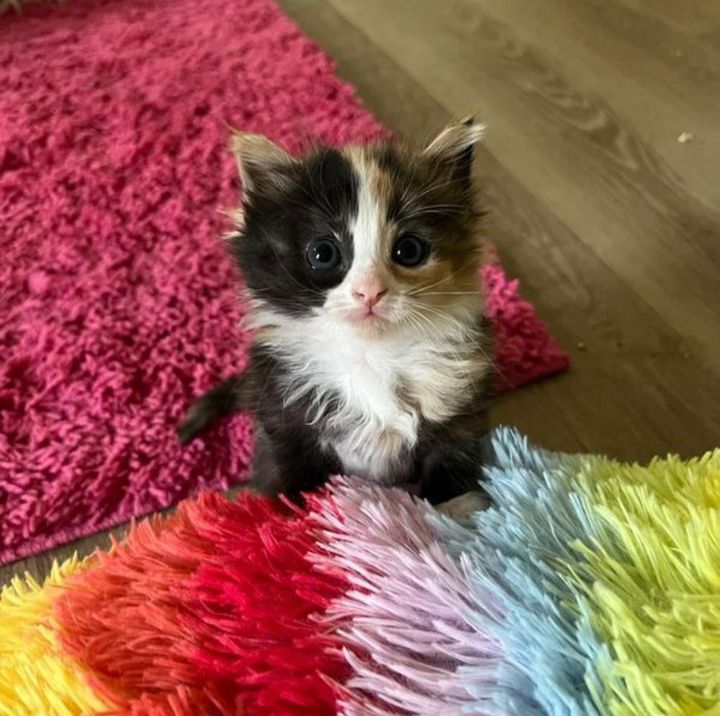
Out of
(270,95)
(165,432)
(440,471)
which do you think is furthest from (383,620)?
(270,95)

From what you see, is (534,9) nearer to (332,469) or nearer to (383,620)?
(332,469)

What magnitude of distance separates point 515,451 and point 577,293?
63cm

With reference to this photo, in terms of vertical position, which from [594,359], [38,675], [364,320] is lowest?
[594,359]

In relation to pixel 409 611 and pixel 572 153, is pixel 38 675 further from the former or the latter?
pixel 572 153

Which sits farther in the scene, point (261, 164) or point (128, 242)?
point (128, 242)

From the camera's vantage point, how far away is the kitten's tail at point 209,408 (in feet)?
3.89

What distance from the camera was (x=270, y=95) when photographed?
1819 millimetres

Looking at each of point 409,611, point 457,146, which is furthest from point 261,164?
point 409,611

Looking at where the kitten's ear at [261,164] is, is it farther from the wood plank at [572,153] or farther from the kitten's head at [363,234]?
the wood plank at [572,153]

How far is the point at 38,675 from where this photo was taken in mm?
698

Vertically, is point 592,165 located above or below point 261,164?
below

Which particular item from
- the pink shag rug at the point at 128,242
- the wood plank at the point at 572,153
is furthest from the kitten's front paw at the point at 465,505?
the wood plank at the point at 572,153

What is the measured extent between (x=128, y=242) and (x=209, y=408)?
17.5 inches

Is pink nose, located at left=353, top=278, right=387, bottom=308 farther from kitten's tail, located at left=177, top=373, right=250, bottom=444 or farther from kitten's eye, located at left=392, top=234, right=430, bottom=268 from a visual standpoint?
kitten's tail, located at left=177, top=373, right=250, bottom=444
